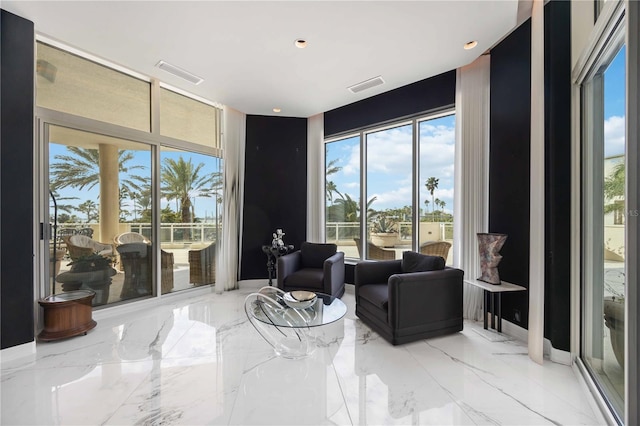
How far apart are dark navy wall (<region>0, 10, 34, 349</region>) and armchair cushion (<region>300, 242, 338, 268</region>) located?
316cm

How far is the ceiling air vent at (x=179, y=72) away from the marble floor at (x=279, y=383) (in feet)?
10.2

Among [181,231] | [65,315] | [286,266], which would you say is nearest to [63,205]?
[65,315]

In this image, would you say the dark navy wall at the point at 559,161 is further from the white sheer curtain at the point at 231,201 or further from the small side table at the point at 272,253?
the white sheer curtain at the point at 231,201

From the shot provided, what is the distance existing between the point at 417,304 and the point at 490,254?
1009 mm

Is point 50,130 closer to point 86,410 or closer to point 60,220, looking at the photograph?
point 60,220

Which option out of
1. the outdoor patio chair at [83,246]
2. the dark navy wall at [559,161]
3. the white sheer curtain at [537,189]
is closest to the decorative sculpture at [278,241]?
the outdoor patio chair at [83,246]

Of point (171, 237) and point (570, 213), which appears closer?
point (570, 213)

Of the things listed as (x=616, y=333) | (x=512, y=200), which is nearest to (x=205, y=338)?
(x=616, y=333)

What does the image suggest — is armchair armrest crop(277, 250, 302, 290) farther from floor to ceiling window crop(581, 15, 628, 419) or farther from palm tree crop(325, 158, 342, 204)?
floor to ceiling window crop(581, 15, 628, 419)

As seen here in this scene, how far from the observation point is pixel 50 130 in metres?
3.03

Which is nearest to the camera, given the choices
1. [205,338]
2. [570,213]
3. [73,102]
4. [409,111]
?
[570,213]

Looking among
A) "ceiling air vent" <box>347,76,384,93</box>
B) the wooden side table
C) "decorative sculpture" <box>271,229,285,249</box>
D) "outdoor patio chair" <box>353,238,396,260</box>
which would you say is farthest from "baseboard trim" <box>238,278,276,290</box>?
"ceiling air vent" <box>347,76,384,93</box>

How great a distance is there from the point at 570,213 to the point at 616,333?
97cm

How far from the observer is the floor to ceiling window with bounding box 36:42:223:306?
3078 mm
